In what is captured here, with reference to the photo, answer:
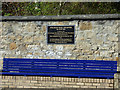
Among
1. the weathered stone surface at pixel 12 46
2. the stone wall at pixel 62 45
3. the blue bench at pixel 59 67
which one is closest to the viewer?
the blue bench at pixel 59 67

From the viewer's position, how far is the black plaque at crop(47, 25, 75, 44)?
658 cm

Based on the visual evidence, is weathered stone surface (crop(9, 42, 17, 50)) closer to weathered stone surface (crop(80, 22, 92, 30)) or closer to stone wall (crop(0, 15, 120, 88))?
stone wall (crop(0, 15, 120, 88))

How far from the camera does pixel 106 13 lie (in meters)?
7.00

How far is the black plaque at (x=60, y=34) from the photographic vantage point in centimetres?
658

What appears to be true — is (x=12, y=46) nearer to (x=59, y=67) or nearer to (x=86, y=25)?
(x=59, y=67)

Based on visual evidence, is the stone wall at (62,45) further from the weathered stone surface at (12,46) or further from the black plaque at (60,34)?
the black plaque at (60,34)

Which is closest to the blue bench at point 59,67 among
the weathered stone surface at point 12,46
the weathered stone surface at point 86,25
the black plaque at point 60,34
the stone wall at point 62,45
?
the stone wall at point 62,45

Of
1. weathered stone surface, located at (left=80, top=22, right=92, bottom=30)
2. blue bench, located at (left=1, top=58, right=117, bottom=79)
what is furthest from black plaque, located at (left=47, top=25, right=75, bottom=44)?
blue bench, located at (left=1, top=58, right=117, bottom=79)

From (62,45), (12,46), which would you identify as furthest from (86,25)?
(12,46)

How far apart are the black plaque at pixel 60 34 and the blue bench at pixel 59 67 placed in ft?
3.03

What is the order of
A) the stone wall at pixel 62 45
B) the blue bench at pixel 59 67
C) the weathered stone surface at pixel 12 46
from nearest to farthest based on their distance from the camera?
the blue bench at pixel 59 67
the stone wall at pixel 62 45
the weathered stone surface at pixel 12 46

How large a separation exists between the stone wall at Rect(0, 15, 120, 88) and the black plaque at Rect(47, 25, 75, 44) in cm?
18

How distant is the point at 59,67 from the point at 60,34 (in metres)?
1.51

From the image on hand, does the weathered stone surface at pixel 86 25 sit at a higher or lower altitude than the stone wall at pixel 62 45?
higher
